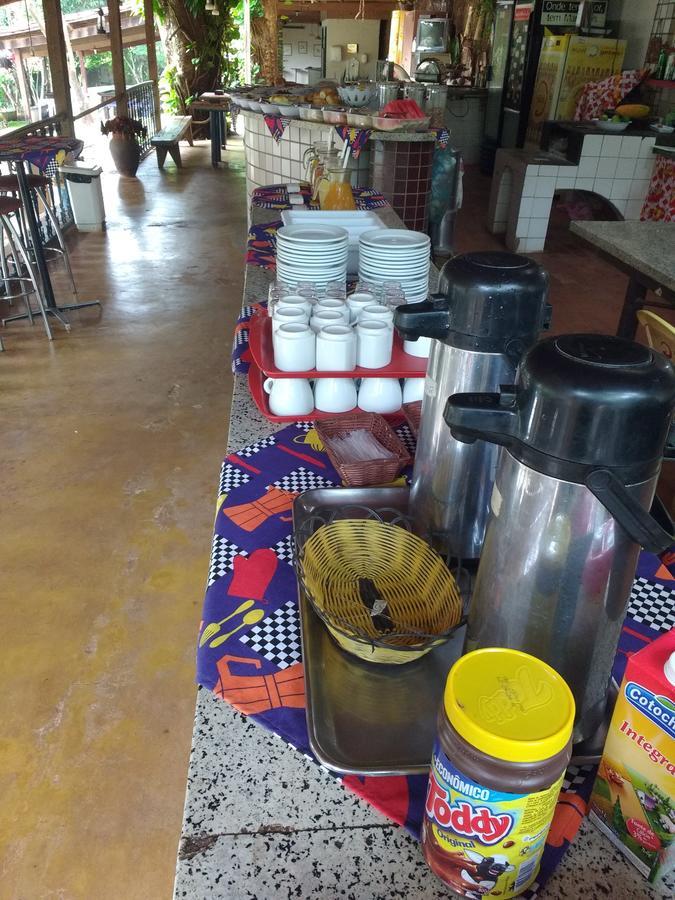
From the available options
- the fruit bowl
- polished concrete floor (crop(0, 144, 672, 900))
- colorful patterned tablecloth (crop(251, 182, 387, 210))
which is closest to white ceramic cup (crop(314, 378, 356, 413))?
polished concrete floor (crop(0, 144, 672, 900))

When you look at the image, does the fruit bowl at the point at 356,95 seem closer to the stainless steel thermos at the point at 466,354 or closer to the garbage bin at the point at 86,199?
the garbage bin at the point at 86,199

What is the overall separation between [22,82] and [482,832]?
6629 millimetres

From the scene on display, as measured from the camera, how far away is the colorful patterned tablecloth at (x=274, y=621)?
64 cm

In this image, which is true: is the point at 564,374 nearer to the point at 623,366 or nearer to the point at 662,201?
the point at 623,366

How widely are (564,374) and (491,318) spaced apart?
281mm

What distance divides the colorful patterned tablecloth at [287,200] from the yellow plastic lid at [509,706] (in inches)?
94.1

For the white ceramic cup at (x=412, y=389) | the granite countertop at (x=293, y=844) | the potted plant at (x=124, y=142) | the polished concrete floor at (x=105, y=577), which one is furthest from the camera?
the potted plant at (x=124, y=142)

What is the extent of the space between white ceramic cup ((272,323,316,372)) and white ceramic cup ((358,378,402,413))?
0.12 meters

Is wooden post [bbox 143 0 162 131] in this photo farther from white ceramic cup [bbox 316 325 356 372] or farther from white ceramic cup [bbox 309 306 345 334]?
white ceramic cup [bbox 316 325 356 372]

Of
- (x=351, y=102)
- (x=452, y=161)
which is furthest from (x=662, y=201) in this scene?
(x=351, y=102)

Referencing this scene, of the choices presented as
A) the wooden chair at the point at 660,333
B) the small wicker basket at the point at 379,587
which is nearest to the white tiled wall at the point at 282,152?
the wooden chair at the point at 660,333

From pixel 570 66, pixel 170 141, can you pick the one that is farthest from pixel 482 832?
pixel 170 141

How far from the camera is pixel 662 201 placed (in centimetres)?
544

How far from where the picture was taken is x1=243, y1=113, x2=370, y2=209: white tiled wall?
160 inches
